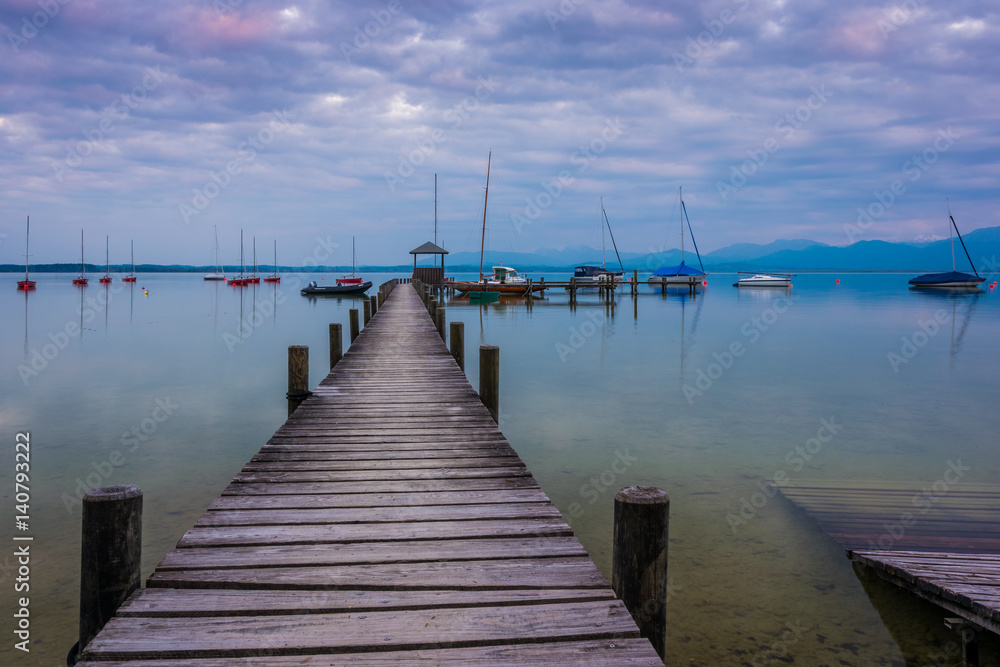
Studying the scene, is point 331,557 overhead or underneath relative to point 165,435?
overhead

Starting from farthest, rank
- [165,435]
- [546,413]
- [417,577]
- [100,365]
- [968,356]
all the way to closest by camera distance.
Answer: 1. [968,356]
2. [100,365]
3. [546,413]
4. [165,435]
5. [417,577]

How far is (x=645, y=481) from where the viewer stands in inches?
324

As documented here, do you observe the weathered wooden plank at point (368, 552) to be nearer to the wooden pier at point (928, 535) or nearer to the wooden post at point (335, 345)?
the wooden pier at point (928, 535)

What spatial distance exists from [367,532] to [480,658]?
1.39 meters

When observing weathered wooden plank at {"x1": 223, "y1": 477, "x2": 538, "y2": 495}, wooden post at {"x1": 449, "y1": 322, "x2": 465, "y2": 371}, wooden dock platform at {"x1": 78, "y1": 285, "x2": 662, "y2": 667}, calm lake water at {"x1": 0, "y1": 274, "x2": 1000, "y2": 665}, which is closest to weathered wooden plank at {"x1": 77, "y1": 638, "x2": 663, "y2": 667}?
wooden dock platform at {"x1": 78, "y1": 285, "x2": 662, "y2": 667}

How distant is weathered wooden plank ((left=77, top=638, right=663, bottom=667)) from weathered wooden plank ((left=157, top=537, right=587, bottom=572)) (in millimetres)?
774

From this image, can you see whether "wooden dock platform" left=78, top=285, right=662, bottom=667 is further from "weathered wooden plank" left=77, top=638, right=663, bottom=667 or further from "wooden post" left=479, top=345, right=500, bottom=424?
"wooden post" left=479, top=345, right=500, bottom=424

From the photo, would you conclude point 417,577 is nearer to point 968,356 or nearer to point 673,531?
point 673,531

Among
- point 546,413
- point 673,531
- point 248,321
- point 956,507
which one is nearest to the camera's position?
point 673,531

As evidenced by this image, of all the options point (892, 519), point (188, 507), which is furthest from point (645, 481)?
point (188, 507)

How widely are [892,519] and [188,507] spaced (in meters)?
7.53

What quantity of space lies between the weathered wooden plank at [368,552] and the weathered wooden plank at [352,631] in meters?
0.51

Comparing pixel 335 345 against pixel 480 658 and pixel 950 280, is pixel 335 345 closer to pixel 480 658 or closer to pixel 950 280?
pixel 480 658

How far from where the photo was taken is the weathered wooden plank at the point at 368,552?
3363 millimetres
